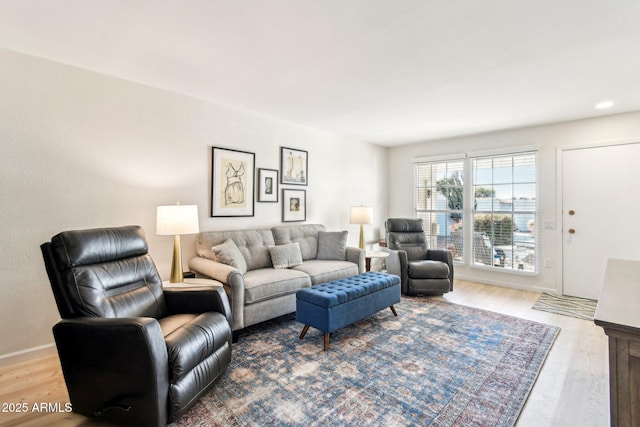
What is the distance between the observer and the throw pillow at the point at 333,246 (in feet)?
13.4

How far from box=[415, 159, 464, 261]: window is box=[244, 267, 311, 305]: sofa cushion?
3117 mm

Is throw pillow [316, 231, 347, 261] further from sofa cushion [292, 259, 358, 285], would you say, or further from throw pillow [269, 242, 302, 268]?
throw pillow [269, 242, 302, 268]

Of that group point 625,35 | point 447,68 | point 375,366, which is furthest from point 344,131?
point 375,366

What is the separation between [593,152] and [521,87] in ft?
6.30

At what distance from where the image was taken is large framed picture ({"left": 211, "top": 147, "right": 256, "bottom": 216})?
353 cm

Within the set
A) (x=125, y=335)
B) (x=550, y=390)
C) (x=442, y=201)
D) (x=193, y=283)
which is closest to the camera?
(x=125, y=335)

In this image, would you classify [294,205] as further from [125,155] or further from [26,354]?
[26,354]

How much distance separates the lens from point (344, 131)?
4.82 metres

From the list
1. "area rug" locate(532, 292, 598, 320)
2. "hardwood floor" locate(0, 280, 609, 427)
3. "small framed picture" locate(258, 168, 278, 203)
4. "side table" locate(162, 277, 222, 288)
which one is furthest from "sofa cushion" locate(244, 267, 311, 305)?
"area rug" locate(532, 292, 598, 320)

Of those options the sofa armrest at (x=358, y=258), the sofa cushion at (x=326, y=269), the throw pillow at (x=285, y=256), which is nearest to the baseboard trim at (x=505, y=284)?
the sofa armrest at (x=358, y=258)

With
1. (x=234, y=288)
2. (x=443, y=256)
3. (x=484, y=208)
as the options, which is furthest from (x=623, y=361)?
(x=484, y=208)

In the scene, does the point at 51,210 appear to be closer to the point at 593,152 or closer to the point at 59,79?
the point at 59,79

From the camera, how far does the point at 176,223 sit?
2.73m

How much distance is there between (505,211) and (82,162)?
17.7 feet
